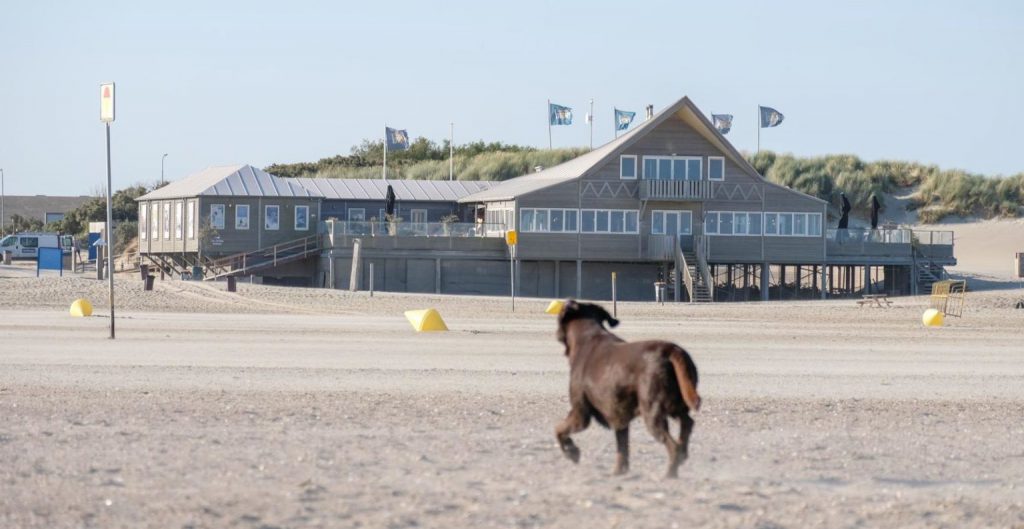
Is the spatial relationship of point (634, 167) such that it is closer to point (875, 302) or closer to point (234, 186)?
point (875, 302)

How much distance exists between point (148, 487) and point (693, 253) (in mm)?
49330

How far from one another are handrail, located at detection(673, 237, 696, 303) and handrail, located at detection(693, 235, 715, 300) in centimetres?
58

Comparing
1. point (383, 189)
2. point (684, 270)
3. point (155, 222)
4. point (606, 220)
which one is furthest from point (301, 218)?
point (684, 270)

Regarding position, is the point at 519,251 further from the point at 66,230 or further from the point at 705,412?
the point at 66,230

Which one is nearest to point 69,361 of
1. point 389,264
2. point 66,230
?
point 389,264

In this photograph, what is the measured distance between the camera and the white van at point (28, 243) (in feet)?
254

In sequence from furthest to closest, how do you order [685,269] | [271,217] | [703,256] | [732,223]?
[271,217], [732,223], [703,256], [685,269]

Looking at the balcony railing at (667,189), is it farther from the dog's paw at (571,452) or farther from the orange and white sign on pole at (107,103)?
the dog's paw at (571,452)

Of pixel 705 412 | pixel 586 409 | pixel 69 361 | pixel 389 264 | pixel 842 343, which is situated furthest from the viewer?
pixel 389 264

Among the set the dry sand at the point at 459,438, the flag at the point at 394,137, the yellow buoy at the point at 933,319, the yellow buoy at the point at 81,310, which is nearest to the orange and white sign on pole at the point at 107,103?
the dry sand at the point at 459,438

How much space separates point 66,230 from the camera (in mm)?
99375

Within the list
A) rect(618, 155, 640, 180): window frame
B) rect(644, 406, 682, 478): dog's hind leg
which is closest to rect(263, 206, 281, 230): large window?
rect(618, 155, 640, 180): window frame

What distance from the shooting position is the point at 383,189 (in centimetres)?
6838

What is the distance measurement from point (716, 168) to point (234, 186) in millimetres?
19388
